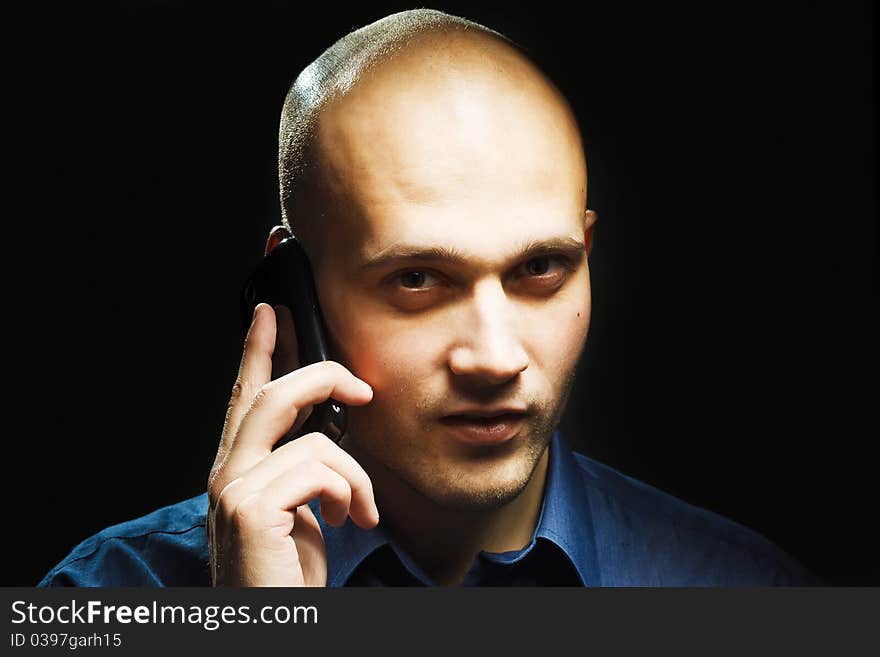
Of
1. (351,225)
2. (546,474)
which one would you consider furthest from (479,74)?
(546,474)

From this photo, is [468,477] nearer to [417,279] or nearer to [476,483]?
[476,483]

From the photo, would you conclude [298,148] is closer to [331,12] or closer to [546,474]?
[331,12]

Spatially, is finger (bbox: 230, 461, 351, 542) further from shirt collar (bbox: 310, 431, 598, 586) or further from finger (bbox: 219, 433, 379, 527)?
shirt collar (bbox: 310, 431, 598, 586)

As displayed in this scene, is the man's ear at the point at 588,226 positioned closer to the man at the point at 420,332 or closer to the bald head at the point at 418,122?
the man at the point at 420,332

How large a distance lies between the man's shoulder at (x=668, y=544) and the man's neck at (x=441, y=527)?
0.17 meters

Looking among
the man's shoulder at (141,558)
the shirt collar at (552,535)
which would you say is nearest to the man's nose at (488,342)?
the shirt collar at (552,535)

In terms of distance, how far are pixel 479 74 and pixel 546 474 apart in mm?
725

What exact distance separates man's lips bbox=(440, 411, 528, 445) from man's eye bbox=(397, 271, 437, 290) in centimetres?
21

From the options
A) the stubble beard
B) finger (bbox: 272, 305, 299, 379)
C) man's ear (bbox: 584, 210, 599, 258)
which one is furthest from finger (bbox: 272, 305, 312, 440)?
man's ear (bbox: 584, 210, 599, 258)

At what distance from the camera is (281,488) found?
186 centimetres

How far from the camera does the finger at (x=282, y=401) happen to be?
194 cm

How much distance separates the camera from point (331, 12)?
229 centimetres

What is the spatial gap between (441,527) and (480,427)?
0.29 meters

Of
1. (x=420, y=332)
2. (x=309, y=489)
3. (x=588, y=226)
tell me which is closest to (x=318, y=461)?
(x=309, y=489)
